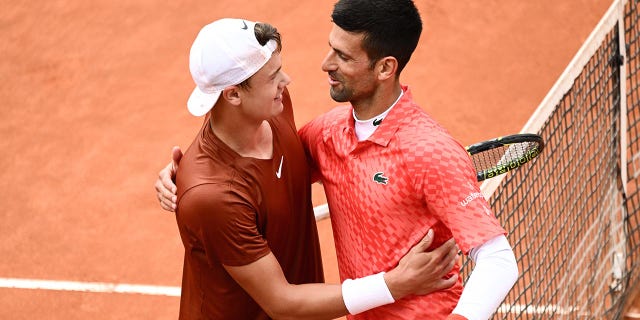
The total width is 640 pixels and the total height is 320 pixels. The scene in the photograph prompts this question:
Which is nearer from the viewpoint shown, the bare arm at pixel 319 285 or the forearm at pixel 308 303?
the bare arm at pixel 319 285

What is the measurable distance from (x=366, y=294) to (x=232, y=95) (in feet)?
2.82

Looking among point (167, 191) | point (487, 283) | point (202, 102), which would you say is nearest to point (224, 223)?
point (167, 191)

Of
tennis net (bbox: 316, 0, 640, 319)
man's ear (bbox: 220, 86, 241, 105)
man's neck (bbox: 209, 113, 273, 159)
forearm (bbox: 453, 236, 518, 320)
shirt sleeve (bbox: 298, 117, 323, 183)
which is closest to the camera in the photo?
forearm (bbox: 453, 236, 518, 320)

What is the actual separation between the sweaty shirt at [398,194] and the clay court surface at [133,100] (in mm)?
2848

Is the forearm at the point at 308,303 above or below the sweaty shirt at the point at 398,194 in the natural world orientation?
below

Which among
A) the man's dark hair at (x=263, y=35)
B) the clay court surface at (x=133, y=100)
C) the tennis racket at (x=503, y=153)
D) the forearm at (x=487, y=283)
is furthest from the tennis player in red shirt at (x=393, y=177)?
the clay court surface at (x=133, y=100)

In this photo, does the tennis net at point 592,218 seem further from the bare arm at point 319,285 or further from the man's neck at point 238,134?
the man's neck at point 238,134

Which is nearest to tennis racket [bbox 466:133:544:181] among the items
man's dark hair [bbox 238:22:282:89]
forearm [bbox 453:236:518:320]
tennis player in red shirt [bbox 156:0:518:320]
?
tennis player in red shirt [bbox 156:0:518:320]

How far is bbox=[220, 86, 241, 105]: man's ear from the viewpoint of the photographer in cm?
365

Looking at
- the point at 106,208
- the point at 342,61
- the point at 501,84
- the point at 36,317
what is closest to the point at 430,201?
the point at 342,61

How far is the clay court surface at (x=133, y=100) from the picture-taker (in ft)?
23.1

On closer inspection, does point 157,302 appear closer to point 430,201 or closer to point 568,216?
point 568,216

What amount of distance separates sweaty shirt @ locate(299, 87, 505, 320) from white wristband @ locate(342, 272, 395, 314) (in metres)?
0.14

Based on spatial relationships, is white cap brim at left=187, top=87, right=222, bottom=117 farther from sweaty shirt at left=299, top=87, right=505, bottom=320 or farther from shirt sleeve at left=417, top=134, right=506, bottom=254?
shirt sleeve at left=417, top=134, right=506, bottom=254
